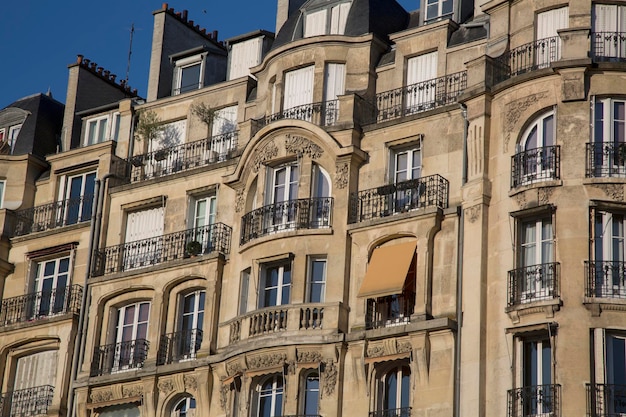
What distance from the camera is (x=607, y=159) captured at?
1359 inches

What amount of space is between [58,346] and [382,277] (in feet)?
35.6

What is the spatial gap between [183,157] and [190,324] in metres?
5.07

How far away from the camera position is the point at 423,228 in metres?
36.4

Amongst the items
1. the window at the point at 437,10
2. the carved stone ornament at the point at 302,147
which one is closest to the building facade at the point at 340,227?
the carved stone ornament at the point at 302,147

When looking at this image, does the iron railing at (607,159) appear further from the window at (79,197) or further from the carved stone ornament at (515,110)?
the window at (79,197)

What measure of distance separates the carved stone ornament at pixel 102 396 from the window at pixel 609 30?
50.0 feet

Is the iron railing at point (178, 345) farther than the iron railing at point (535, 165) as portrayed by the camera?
Yes

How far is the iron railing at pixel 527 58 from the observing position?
36312 millimetres

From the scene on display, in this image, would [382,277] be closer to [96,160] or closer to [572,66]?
[572,66]

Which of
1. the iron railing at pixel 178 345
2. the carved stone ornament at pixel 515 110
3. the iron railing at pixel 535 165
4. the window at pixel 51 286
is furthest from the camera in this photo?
the window at pixel 51 286

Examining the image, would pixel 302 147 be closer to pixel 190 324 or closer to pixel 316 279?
pixel 316 279

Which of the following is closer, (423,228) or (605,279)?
(605,279)

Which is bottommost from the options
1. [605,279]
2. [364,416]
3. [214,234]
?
[364,416]

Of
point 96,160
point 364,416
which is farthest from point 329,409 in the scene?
point 96,160
